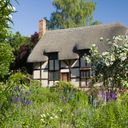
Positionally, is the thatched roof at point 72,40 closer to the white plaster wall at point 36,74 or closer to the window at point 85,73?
the white plaster wall at point 36,74

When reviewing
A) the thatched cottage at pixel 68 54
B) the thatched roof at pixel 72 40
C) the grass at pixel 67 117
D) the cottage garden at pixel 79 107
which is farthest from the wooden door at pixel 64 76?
the grass at pixel 67 117

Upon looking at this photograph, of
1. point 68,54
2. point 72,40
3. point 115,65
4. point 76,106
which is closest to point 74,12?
point 72,40

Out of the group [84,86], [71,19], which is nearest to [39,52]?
[84,86]

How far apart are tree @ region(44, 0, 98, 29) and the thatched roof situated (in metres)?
5.62

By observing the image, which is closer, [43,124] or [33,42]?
[43,124]

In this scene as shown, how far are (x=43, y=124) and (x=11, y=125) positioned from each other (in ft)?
2.96

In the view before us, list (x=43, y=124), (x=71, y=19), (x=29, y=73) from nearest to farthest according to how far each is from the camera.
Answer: (x=43, y=124), (x=29, y=73), (x=71, y=19)

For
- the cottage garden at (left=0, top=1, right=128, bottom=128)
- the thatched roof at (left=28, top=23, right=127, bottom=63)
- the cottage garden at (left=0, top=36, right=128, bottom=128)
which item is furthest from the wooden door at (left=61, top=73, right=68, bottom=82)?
the cottage garden at (left=0, top=36, right=128, bottom=128)

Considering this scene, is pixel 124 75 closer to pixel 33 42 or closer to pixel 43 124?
pixel 43 124

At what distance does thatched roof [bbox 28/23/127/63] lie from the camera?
618 inches

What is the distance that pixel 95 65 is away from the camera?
764 centimetres

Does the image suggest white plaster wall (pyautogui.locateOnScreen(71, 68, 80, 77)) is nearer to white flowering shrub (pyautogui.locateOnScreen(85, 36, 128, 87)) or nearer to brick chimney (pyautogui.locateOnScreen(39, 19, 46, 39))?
brick chimney (pyautogui.locateOnScreen(39, 19, 46, 39))

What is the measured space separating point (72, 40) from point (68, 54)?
1.80 m

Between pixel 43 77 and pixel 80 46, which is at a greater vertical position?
pixel 80 46
